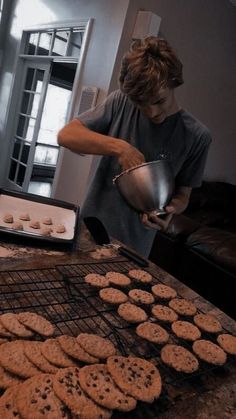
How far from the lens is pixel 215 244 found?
2.36m

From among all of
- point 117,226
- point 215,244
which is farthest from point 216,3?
point 117,226

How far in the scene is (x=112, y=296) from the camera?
960mm

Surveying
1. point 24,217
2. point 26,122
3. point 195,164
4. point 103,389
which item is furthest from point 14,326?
point 26,122

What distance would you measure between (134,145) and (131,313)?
0.78 m

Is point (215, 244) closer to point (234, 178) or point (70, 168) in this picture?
point (70, 168)

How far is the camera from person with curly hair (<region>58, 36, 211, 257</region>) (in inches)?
45.5

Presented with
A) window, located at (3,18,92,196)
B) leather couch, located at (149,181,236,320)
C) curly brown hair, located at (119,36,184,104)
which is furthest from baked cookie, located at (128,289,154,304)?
window, located at (3,18,92,196)

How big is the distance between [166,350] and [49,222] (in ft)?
2.49

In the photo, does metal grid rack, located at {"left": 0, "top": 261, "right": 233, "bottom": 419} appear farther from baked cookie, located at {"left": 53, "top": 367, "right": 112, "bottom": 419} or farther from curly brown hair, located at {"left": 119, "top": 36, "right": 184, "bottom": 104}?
curly brown hair, located at {"left": 119, "top": 36, "right": 184, "bottom": 104}

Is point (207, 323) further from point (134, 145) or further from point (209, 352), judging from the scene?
point (134, 145)

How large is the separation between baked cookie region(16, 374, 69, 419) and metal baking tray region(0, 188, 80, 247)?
603 millimetres

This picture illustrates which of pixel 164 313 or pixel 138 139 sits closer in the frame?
pixel 164 313

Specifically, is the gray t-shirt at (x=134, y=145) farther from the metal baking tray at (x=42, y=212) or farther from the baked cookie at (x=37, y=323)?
the baked cookie at (x=37, y=323)

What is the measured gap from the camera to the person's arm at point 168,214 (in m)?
1.21
